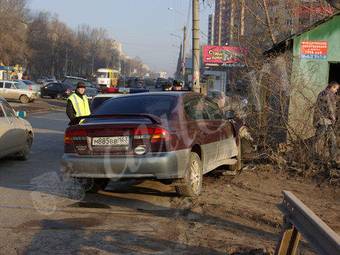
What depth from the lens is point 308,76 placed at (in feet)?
42.3

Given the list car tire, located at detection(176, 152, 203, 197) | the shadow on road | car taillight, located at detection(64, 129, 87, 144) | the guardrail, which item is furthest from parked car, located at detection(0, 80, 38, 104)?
the guardrail

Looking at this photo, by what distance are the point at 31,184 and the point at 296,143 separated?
4831 mm

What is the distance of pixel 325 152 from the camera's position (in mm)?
9867

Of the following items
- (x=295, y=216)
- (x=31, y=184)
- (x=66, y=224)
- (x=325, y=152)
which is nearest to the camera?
(x=295, y=216)

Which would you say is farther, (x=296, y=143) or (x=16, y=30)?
(x=16, y=30)

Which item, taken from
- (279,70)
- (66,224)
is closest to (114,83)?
(279,70)

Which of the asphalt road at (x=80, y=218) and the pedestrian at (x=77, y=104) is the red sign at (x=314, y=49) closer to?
the pedestrian at (x=77, y=104)

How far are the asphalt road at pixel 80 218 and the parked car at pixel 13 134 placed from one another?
0.70 metres

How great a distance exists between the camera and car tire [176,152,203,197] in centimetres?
779

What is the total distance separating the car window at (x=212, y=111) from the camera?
31.0 ft

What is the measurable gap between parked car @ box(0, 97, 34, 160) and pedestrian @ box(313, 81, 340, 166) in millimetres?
5917

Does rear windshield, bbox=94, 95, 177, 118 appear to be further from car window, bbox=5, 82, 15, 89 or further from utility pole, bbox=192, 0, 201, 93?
car window, bbox=5, 82, 15, 89

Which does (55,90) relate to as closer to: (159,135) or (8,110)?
(8,110)

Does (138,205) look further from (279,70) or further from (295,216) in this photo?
(279,70)
